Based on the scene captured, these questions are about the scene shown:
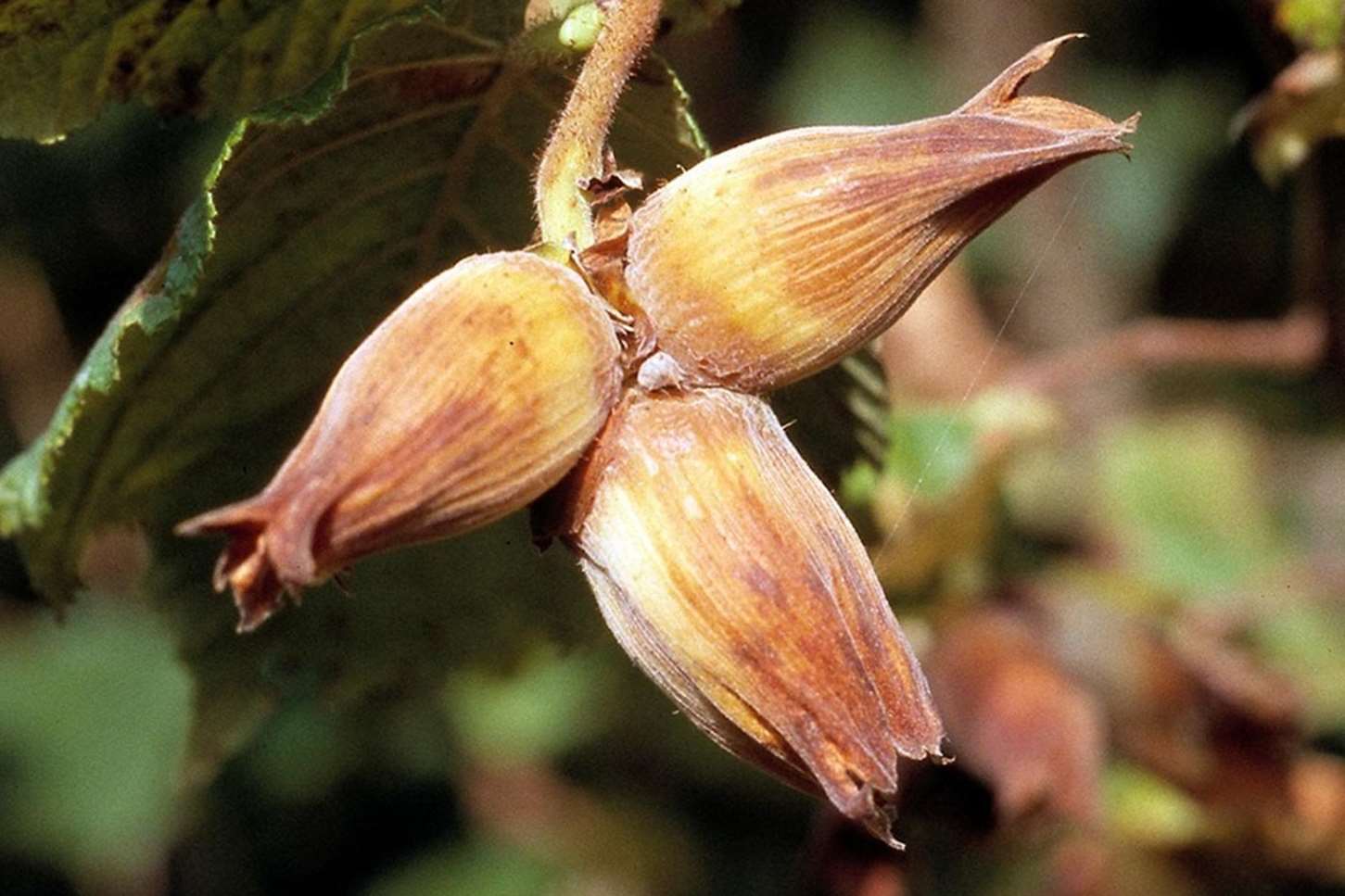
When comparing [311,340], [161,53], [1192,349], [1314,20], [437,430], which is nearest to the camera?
[437,430]

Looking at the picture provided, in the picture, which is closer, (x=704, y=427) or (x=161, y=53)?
(x=704, y=427)

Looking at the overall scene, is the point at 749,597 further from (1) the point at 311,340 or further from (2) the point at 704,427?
(1) the point at 311,340

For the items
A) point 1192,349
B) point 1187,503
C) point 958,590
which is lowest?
point 1187,503

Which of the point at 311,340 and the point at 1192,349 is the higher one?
the point at 311,340

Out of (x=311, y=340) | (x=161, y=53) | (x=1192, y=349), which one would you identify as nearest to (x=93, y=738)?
(x=1192, y=349)

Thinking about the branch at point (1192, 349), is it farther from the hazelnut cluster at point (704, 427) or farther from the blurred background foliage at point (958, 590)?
the hazelnut cluster at point (704, 427)

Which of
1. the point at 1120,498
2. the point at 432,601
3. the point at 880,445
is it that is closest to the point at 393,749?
the point at 1120,498

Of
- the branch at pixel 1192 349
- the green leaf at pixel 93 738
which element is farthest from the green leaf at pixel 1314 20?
the green leaf at pixel 93 738
